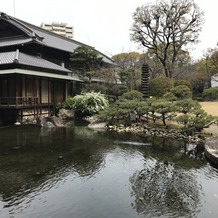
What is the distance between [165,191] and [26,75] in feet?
49.6

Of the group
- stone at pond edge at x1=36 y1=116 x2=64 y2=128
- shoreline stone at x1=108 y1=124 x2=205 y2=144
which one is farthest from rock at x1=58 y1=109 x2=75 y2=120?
shoreline stone at x1=108 y1=124 x2=205 y2=144

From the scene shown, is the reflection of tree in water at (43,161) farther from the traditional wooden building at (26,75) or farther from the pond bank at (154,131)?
the traditional wooden building at (26,75)

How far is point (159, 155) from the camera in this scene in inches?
375

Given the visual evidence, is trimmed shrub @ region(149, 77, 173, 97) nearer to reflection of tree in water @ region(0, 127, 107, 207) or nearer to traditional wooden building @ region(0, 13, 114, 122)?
Answer: traditional wooden building @ region(0, 13, 114, 122)

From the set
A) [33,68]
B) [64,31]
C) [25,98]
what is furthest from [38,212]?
[64,31]

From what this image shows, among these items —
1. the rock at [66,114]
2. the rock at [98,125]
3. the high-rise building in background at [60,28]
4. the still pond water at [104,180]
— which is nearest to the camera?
the still pond water at [104,180]

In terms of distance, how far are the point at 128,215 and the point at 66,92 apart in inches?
768

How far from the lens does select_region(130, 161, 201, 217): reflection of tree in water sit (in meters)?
5.31

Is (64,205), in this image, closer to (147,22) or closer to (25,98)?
(25,98)

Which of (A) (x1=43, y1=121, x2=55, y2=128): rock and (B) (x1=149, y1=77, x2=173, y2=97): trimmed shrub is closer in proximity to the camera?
(A) (x1=43, y1=121, x2=55, y2=128): rock

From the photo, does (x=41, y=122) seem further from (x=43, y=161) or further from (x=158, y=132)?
(x=43, y=161)

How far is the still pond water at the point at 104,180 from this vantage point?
5.29 metres

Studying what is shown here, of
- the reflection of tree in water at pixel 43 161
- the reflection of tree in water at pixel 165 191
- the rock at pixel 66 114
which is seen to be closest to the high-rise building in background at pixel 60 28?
the rock at pixel 66 114

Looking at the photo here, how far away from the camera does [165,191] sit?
245 inches
